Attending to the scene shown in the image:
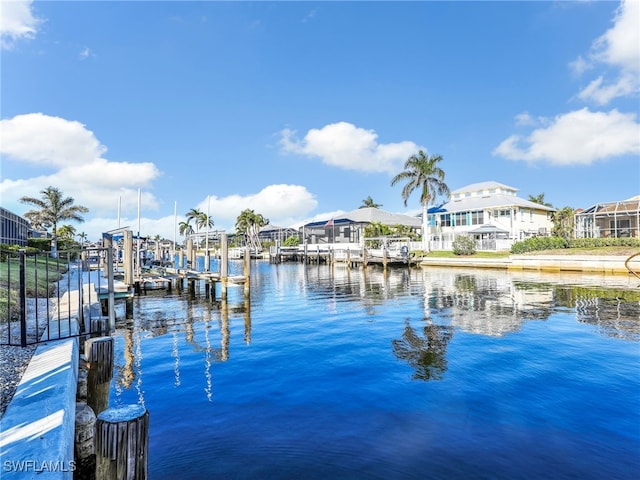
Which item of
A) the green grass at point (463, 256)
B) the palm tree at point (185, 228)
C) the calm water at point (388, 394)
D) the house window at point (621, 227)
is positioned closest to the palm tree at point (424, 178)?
the green grass at point (463, 256)

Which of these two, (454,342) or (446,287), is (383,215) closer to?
(446,287)

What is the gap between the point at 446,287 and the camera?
89.4ft

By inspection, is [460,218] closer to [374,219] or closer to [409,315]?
[374,219]

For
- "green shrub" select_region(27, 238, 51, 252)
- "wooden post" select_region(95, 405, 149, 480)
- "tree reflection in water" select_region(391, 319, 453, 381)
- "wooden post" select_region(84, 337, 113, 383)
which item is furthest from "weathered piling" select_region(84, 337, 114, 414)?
"green shrub" select_region(27, 238, 51, 252)

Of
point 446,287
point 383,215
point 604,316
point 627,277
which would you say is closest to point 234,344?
point 604,316

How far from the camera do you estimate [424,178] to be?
183 ft

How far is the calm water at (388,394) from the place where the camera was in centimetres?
576

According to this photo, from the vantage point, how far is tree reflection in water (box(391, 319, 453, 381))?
375 inches

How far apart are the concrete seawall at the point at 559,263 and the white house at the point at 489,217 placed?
7.99 meters

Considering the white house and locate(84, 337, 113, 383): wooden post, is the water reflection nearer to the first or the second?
locate(84, 337, 113, 383): wooden post

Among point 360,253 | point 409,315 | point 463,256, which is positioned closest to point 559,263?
point 463,256

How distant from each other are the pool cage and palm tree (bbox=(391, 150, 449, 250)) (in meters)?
17.8

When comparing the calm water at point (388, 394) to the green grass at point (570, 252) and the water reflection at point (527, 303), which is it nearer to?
the water reflection at point (527, 303)

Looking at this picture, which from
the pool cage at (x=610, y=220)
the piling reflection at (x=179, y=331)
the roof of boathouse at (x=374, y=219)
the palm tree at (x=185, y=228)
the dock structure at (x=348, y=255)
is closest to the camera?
the piling reflection at (x=179, y=331)
